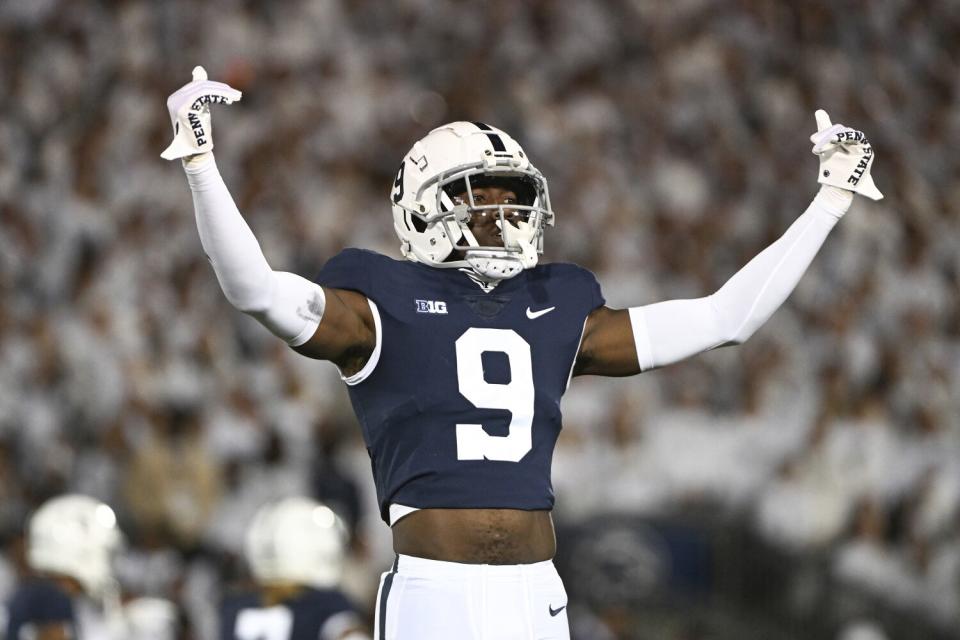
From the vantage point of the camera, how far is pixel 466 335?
9.90ft

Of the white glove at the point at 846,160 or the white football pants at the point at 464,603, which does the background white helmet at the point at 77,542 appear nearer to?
the white football pants at the point at 464,603

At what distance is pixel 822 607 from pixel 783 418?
120cm

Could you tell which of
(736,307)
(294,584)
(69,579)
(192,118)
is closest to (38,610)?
(69,579)

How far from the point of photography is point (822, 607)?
6.87m

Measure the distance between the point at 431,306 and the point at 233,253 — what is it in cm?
46

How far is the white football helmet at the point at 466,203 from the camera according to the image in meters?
3.09

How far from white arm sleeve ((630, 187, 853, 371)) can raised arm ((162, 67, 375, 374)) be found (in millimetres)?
701

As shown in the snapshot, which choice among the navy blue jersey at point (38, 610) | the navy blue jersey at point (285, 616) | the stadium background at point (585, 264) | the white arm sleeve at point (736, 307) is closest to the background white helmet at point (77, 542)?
the navy blue jersey at point (38, 610)

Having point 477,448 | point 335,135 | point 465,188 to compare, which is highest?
point 335,135

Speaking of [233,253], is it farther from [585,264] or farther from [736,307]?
[585,264]

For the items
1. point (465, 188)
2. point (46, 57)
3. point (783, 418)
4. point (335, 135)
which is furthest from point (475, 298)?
point (46, 57)

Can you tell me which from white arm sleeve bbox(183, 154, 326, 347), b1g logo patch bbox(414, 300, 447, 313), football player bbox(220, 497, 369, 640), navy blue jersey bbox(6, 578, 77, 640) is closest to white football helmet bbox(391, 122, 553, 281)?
b1g logo patch bbox(414, 300, 447, 313)

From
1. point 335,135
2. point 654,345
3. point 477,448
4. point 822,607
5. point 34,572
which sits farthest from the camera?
point 335,135

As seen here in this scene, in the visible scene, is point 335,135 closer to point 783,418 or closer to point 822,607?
point 783,418
